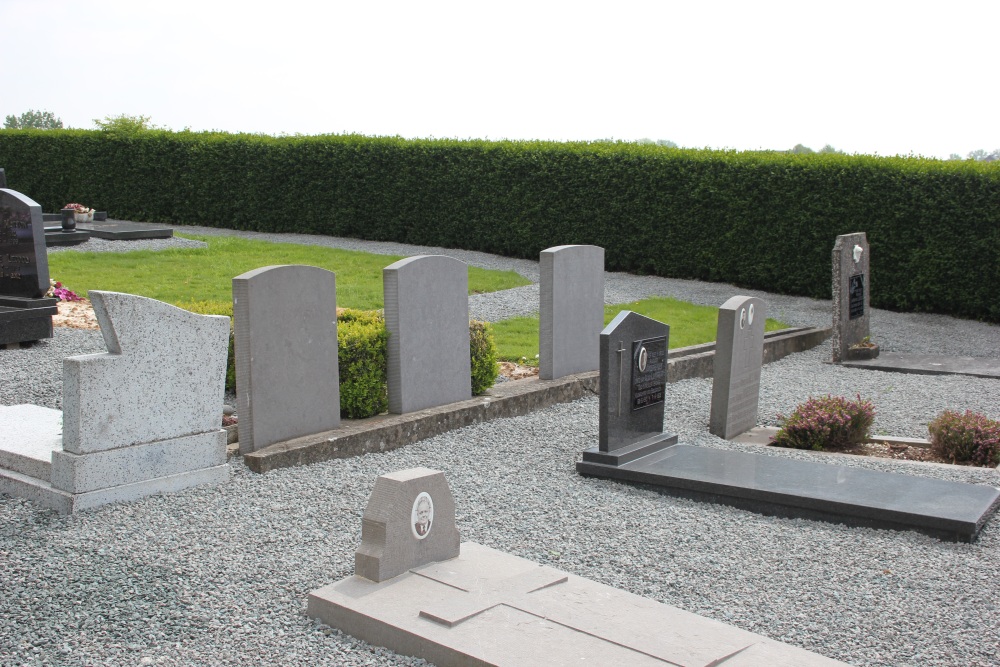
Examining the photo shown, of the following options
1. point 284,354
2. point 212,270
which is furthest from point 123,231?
point 284,354

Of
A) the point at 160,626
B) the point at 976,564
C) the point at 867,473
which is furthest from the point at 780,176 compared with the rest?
the point at 160,626

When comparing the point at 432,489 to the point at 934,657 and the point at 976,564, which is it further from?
the point at 976,564

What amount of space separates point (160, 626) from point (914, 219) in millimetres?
13579

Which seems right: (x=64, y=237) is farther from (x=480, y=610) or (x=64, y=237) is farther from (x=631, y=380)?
(x=480, y=610)

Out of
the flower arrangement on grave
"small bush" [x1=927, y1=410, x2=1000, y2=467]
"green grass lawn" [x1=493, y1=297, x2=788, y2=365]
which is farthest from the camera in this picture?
the flower arrangement on grave

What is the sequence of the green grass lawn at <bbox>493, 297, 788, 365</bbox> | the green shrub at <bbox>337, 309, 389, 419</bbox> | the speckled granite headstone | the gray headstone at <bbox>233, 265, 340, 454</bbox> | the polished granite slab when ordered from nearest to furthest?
the speckled granite headstone → the polished granite slab → the gray headstone at <bbox>233, 265, 340, 454</bbox> → the green shrub at <bbox>337, 309, 389, 419</bbox> → the green grass lawn at <bbox>493, 297, 788, 365</bbox>

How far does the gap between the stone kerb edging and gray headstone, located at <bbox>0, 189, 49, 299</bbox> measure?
481 cm

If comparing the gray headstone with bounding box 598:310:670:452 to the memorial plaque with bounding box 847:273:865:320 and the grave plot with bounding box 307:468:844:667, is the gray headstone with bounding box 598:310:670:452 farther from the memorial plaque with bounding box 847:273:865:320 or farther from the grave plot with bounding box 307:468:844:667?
the memorial plaque with bounding box 847:273:865:320

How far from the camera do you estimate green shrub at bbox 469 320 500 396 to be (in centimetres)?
816

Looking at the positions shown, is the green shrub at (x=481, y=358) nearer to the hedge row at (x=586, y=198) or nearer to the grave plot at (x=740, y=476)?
the grave plot at (x=740, y=476)

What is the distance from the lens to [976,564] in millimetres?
5043

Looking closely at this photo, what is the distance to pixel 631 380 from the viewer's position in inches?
266

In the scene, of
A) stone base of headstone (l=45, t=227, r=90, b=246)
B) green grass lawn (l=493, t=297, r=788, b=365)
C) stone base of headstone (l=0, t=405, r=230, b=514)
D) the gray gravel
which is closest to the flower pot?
green grass lawn (l=493, t=297, r=788, b=365)

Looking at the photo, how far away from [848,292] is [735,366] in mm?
4600
